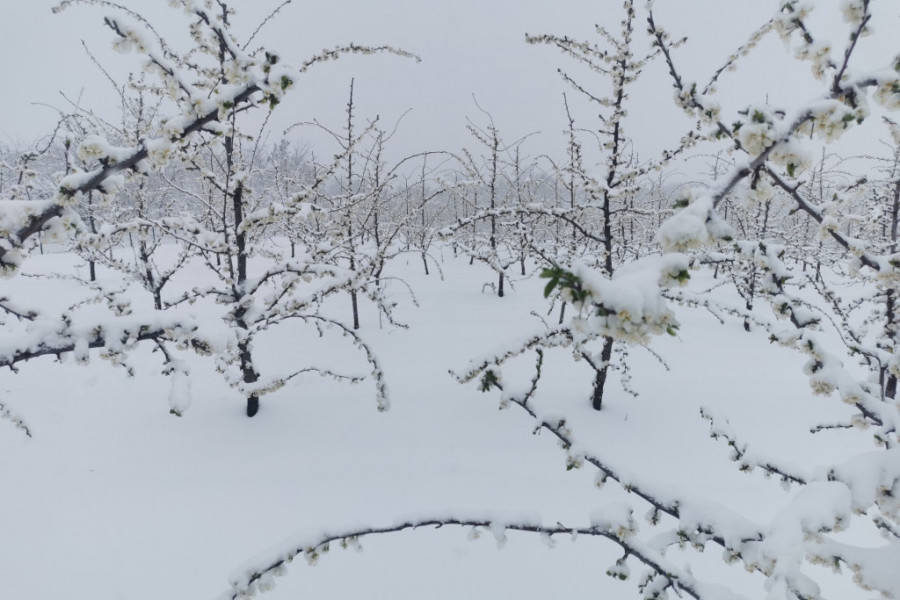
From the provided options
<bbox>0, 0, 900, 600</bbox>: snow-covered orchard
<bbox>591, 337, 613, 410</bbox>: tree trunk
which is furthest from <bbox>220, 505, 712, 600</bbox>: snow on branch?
<bbox>591, 337, 613, 410</bbox>: tree trunk

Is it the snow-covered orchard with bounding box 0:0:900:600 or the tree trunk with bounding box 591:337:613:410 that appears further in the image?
the tree trunk with bounding box 591:337:613:410

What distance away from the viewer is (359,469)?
4.09 metres

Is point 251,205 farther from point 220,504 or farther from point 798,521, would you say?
point 798,521

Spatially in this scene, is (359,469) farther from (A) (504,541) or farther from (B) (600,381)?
(B) (600,381)

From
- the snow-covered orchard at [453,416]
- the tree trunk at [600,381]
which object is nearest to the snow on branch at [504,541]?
the snow-covered orchard at [453,416]

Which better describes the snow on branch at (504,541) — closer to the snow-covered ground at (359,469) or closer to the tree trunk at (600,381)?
the snow-covered ground at (359,469)

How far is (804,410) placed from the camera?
537 cm

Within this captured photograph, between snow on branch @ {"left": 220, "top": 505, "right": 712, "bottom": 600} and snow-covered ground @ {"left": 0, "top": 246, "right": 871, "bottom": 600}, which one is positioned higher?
snow on branch @ {"left": 220, "top": 505, "right": 712, "bottom": 600}

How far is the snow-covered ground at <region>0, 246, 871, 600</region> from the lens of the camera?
3023 millimetres

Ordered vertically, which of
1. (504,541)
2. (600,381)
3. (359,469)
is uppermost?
(504,541)

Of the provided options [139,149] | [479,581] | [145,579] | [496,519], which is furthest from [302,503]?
[139,149]

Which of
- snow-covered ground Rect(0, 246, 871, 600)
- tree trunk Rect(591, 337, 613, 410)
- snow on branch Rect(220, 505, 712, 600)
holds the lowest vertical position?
snow-covered ground Rect(0, 246, 871, 600)

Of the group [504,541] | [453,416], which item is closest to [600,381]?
[453,416]

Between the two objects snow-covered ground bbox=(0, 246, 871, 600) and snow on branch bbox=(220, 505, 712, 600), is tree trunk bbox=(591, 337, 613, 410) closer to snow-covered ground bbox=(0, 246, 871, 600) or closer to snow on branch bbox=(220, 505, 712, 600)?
snow-covered ground bbox=(0, 246, 871, 600)
